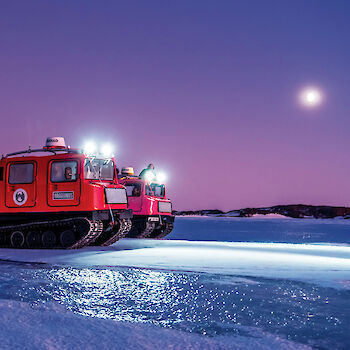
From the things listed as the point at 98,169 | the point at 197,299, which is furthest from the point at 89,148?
the point at 197,299

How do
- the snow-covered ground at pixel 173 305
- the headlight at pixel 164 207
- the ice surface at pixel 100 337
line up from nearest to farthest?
the ice surface at pixel 100 337, the snow-covered ground at pixel 173 305, the headlight at pixel 164 207

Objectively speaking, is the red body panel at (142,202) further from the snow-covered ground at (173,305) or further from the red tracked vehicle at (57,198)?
the snow-covered ground at (173,305)

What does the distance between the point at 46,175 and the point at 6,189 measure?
153 centimetres

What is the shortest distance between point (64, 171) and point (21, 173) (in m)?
1.49

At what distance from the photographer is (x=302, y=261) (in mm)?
11750

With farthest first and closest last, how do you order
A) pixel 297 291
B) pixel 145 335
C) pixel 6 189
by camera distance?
pixel 6 189 → pixel 297 291 → pixel 145 335

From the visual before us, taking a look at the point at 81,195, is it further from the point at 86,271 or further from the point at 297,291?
the point at 297,291

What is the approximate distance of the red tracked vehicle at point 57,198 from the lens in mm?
14508

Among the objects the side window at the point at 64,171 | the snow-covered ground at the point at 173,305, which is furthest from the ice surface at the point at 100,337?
the side window at the point at 64,171

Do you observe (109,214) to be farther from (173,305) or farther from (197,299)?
(173,305)

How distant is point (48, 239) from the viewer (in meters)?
14.8

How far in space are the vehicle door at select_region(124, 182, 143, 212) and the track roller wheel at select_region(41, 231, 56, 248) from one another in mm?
5985

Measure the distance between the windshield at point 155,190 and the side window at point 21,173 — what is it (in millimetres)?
6485

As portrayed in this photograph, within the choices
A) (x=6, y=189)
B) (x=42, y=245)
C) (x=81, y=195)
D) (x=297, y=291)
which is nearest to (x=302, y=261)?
(x=297, y=291)
